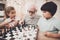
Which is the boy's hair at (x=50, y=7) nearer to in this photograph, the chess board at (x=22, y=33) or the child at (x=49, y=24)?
the child at (x=49, y=24)

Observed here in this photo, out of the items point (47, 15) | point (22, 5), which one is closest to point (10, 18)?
point (22, 5)

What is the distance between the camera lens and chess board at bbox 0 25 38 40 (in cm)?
119

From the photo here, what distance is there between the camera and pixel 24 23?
1.21 m

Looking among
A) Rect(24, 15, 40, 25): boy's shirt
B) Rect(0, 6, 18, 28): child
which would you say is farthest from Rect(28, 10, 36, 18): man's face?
Rect(0, 6, 18, 28): child

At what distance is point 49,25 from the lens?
1207mm

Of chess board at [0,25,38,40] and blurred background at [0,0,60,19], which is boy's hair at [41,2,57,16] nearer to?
blurred background at [0,0,60,19]

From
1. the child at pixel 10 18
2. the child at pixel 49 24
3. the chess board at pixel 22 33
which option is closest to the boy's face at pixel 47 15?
the child at pixel 49 24

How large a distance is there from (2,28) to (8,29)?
53 mm

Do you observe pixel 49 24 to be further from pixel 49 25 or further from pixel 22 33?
pixel 22 33

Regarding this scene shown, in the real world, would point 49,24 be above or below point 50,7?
below

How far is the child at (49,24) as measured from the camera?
1187mm

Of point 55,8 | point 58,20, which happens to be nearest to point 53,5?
point 55,8

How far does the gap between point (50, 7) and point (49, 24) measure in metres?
0.15

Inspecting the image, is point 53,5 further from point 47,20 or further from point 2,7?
point 2,7
